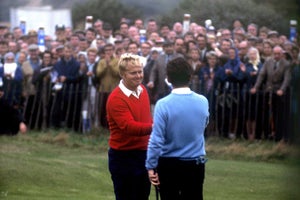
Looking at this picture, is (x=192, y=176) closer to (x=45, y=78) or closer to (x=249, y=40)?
(x=249, y=40)

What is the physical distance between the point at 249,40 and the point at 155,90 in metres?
2.22

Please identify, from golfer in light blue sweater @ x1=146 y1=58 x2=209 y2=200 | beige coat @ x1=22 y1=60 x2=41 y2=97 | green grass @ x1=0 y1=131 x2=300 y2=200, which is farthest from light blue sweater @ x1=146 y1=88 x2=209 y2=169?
beige coat @ x1=22 y1=60 x2=41 y2=97

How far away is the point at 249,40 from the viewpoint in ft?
58.2

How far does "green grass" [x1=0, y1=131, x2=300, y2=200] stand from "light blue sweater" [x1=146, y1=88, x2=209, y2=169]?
10.5ft

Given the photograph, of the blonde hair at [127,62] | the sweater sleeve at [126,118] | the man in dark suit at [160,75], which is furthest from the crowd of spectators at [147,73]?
the sweater sleeve at [126,118]

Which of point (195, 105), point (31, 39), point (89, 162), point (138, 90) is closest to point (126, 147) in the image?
point (138, 90)

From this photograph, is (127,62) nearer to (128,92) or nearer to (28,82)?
(128,92)

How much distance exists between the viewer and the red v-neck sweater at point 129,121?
23.9 feet

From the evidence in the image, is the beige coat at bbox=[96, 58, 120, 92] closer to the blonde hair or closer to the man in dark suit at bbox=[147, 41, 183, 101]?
the man in dark suit at bbox=[147, 41, 183, 101]

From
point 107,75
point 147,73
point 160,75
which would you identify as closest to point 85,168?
point 160,75

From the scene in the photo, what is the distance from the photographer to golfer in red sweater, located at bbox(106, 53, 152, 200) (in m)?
7.39

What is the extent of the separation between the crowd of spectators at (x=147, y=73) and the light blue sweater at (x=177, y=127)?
881cm

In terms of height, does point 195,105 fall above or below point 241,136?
above

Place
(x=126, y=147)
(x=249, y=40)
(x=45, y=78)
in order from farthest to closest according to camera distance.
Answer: (x=45, y=78)
(x=249, y=40)
(x=126, y=147)
